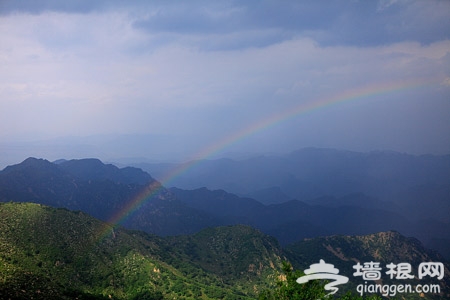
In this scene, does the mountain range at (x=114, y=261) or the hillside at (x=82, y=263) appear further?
the mountain range at (x=114, y=261)

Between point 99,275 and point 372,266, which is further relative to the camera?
point 99,275

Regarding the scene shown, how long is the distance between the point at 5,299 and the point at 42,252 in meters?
37.5

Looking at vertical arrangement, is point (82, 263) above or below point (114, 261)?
above

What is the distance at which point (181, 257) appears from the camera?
120 m

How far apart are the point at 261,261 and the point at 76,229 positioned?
67.4 m

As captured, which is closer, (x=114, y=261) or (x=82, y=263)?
(x=82, y=263)

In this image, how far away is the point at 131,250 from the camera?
94250 millimetres

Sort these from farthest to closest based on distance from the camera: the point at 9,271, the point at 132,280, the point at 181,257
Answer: the point at 181,257 → the point at 132,280 → the point at 9,271

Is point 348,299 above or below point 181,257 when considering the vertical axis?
above

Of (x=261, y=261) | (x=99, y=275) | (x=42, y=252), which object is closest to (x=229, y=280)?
(x=261, y=261)

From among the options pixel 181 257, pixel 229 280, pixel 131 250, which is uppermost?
pixel 131 250

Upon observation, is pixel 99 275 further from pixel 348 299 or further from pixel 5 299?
pixel 348 299

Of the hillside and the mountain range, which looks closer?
the hillside

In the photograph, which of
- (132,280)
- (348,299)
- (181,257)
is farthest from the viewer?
(181,257)
